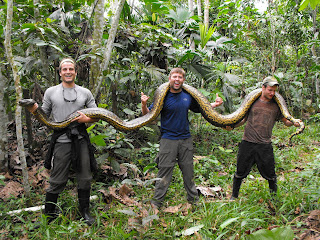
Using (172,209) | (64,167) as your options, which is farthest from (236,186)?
(64,167)

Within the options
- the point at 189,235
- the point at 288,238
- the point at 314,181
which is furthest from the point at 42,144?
the point at 314,181

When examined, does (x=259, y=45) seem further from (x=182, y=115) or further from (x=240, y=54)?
(x=182, y=115)

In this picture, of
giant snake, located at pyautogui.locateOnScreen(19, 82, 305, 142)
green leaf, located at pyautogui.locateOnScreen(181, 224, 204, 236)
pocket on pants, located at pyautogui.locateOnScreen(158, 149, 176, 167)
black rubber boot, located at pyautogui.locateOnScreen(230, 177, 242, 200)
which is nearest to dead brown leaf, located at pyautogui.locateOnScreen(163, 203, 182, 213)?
green leaf, located at pyautogui.locateOnScreen(181, 224, 204, 236)

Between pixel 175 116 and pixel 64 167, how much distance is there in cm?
169

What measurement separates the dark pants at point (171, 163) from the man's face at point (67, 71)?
156 centimetres

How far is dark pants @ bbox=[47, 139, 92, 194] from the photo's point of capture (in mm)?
3117

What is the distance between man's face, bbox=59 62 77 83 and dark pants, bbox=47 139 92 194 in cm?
84

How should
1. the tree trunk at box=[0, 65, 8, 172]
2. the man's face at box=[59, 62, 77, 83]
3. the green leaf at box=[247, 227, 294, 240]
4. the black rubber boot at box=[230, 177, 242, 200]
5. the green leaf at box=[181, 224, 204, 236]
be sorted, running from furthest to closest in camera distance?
the tree trunk at box=[0, 65, 8, 172] < the black rubber boot at box=[230, 177, 242, 200] < the man's face at box=[59, 62, 77, 83] < the green leaf at box=[181, 224, 204, 236] < the green leaf at box=[247, 227, 294, 240]

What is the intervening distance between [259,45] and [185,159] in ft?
23.2

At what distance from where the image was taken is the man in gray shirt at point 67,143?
3.12m

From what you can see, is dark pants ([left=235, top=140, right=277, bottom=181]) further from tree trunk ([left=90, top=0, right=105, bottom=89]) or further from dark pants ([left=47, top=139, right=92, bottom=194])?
tree trunk ([left=90, top=0, right=105, bottom=89])

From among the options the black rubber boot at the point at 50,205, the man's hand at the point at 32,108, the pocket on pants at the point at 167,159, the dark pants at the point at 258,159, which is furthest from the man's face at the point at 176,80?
the black rubber boot at the point at 50,205

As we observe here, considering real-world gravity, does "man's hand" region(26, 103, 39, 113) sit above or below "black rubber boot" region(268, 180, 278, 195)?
above

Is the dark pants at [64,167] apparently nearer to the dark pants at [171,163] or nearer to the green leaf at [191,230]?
the dark pants at [171,163]
